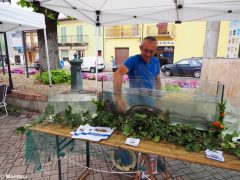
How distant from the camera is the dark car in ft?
45.2

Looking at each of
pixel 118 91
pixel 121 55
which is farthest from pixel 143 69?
pixel 121 55

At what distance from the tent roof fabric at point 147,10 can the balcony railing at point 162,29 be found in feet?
57.0

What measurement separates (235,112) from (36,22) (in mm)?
4326

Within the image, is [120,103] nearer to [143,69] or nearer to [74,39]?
[143,69]

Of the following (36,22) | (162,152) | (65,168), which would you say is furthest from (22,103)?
(162,152)

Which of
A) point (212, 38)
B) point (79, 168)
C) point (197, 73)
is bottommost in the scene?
point (79, 168)

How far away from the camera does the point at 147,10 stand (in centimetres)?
335

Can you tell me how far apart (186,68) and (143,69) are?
1252 cm

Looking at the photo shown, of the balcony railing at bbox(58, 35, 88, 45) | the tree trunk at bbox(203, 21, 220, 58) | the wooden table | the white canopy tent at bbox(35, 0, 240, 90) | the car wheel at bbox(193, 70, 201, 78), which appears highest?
the balcony railing at bbox(58, 35, 88, 45)

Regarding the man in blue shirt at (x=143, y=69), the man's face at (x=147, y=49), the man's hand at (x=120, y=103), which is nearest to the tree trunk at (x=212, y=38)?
the man in blue shirt at (x=143, y=69)

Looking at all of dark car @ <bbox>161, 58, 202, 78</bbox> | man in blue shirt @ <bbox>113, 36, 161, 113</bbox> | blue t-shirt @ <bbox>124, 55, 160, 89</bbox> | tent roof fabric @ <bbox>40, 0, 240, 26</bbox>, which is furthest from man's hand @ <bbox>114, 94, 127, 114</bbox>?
dark car @ <bbox>161, 58, 202, 78</bbox>

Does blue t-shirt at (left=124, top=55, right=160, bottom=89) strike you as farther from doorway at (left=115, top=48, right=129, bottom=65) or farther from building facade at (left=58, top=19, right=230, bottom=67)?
doorway at (left=115, top=48, right=129, bottom=65)

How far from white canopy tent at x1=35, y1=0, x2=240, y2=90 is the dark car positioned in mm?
11003

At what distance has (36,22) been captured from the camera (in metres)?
4.50
